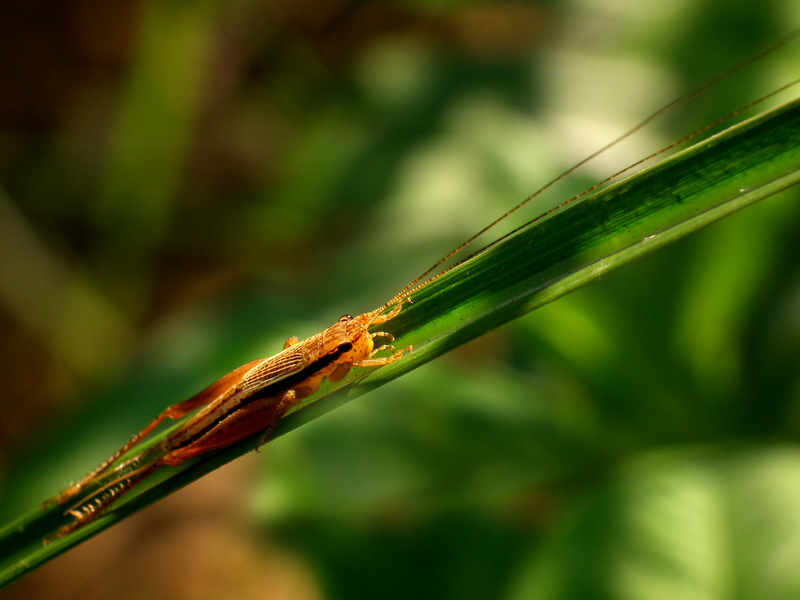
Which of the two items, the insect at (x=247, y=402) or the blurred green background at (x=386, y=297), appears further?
the blurred green background at (x=386, y=297)

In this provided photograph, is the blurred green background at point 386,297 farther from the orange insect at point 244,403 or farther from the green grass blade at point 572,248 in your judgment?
the green grass blade at point 572,248

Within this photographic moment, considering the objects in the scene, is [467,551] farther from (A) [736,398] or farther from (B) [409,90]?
(B) [409,90]

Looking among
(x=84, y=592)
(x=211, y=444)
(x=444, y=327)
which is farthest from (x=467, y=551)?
(x=84, y=592)

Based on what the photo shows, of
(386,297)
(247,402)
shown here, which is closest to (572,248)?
(247,402)

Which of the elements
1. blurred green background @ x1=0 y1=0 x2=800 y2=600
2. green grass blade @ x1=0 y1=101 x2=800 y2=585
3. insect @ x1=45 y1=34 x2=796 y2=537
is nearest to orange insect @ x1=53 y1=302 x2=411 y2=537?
insect @ x1=45 y1=34 x2=796 y2=537

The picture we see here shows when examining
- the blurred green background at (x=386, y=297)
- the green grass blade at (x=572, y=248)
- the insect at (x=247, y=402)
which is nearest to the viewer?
the green grass blade at (x=572, y=248)

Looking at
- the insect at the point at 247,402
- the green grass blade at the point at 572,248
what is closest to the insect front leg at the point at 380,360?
the insect at the point at 247,402

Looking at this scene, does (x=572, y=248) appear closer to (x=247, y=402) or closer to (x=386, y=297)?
(x=247, y=402)
